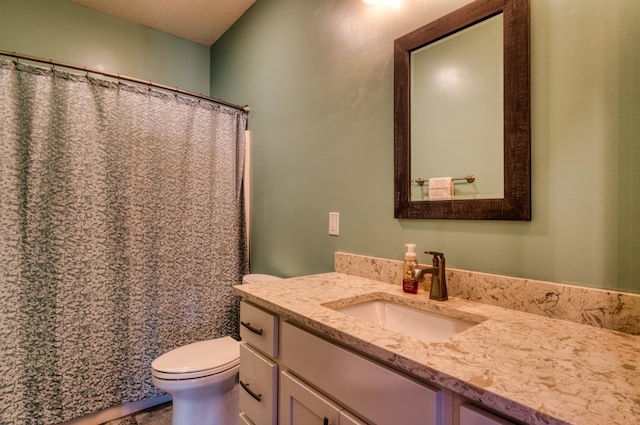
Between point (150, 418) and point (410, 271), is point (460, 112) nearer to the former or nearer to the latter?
point (410, 271)

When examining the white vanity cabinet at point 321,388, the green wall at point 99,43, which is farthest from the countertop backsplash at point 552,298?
the green wall at point 99,43

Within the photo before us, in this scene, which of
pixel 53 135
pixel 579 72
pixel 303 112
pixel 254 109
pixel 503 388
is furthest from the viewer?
pixel 254 109

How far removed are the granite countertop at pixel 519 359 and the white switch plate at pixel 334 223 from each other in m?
0.60

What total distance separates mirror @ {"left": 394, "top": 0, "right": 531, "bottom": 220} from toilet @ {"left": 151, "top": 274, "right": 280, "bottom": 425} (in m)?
1.18

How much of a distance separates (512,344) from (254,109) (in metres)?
2.08

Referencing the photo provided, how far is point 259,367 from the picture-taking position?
41.4 inches

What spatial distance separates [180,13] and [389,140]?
2115 mm

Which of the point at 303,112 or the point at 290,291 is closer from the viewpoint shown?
the point at 290,291

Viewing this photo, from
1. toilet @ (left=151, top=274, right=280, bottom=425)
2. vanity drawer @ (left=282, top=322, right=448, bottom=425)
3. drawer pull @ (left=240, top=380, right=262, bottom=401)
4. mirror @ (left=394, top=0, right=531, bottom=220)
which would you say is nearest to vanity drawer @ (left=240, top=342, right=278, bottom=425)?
drawer pull @ (left=240, top=380, right=262, bottom=401)

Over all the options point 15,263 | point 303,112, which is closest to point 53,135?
point 15,263

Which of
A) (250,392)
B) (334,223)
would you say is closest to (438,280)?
(334,223)

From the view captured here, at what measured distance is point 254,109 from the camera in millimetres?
2223

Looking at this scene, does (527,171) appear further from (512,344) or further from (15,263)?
(15,263)

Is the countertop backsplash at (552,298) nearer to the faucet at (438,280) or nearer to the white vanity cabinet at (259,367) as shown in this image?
the faucet at (438,280)
